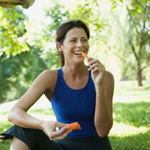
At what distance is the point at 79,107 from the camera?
2.30 meters

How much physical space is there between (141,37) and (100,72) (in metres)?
14.4

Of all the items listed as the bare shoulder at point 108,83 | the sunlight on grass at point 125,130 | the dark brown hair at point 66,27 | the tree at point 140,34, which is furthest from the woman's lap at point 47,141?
the tree at point 140,34

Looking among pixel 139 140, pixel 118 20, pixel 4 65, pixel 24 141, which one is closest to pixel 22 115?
pixel 24 141

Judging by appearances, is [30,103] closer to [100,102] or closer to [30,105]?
[30,105]

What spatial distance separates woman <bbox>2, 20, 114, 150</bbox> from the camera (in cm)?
211

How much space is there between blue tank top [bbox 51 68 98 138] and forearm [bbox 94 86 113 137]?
0.45 ft

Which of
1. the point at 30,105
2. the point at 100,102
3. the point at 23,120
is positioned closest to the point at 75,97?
the point at 100,102

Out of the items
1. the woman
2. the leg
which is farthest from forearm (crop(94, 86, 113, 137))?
the leg

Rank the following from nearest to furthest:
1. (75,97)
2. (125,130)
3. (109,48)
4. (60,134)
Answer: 1. (60,134)
2. (75,97)
3. (125,130)
4. (109,48)

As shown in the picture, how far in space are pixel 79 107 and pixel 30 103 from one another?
1.36ft

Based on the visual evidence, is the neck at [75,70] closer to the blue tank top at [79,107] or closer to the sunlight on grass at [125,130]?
the blue tank top at [79,107]

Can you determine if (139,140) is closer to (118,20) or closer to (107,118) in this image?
(107,118)

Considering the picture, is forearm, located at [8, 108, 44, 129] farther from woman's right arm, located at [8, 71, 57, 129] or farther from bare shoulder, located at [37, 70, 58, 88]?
bare shoulder, located at [37, 70, 58, 88]

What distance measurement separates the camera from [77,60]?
2.34m
